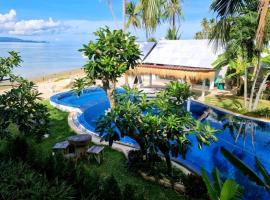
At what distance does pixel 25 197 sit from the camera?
531 centimetres

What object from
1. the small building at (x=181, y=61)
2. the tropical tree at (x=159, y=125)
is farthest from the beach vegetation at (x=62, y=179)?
the small building at (x=181, y=61)

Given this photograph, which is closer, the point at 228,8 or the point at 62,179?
the point at 62,179

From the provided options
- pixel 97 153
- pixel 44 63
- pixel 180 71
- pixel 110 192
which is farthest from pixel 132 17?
pixel 44 63

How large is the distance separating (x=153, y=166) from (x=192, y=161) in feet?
7.90

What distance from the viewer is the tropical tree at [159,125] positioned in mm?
7379

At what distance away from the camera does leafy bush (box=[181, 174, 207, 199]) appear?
737 cm

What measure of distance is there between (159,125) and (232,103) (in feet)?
39.9

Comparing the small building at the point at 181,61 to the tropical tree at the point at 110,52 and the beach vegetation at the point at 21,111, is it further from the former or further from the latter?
the beach vegetation at the point at 21,111

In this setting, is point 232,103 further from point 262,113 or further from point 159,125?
point 159,125

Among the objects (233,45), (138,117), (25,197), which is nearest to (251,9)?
(233,45)

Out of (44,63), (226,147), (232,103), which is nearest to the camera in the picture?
(226,147)

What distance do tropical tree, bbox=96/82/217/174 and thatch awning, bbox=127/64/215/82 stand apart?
9252mm

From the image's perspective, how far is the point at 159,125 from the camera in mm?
7379

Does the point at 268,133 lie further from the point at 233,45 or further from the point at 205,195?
the point at 205,195
